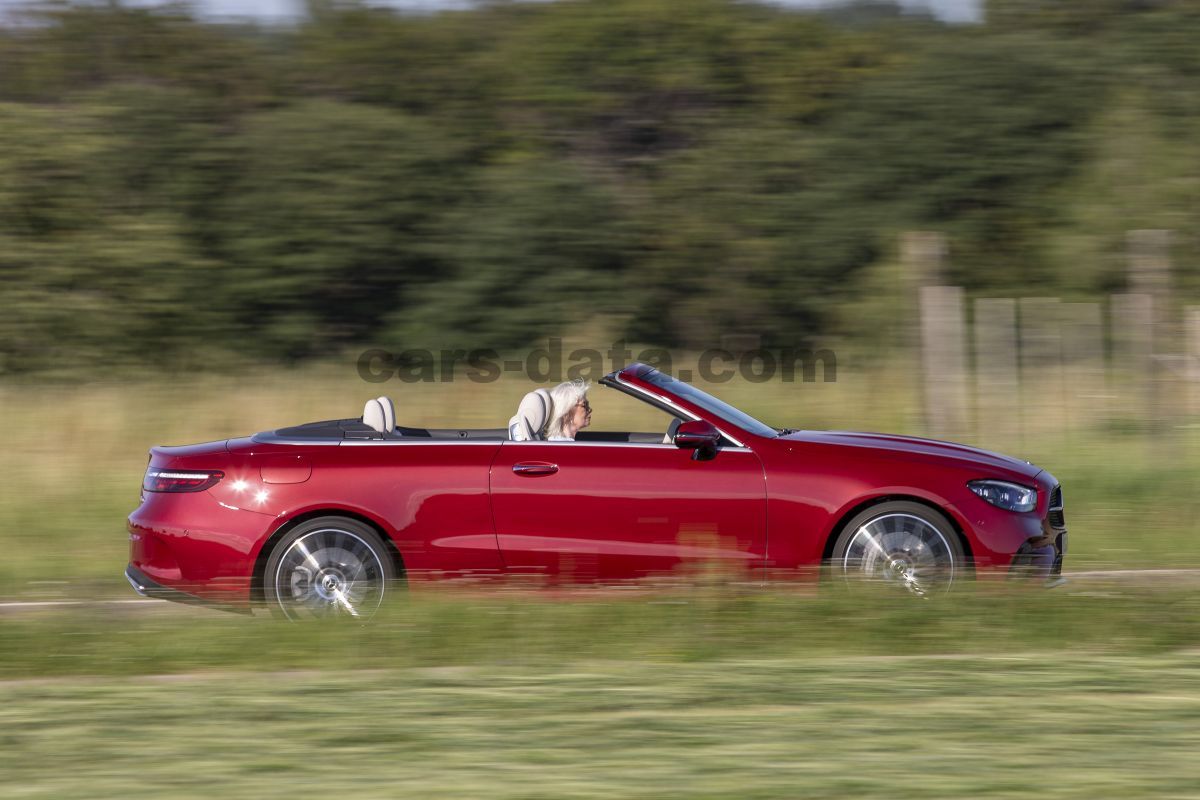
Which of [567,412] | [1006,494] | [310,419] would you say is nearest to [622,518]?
[567,412]

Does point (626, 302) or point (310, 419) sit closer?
point (310, 419)

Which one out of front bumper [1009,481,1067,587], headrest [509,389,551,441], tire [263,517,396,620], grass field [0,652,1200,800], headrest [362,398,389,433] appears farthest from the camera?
headrest [362,398,389,433]

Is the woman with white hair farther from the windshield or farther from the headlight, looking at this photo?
the headlight

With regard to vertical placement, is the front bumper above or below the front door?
below

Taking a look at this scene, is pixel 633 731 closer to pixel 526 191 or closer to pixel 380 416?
pixel 380 416

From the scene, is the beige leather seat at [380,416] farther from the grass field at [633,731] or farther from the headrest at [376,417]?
the grass field at [633,731]

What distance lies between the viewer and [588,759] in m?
4.86

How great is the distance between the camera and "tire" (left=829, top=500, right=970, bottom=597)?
7.55m

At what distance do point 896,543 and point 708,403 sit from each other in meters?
1.22

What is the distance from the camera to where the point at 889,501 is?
25.0 ft

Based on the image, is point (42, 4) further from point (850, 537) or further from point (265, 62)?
point (850, 537)

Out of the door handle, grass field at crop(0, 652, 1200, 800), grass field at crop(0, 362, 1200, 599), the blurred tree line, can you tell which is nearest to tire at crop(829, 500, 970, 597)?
grass field at crop(0, 652, 1200, 800)

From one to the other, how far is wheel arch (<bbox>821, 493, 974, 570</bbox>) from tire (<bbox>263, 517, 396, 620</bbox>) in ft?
6.92

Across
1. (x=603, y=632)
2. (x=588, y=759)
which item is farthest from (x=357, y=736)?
(x=603, y=632)
